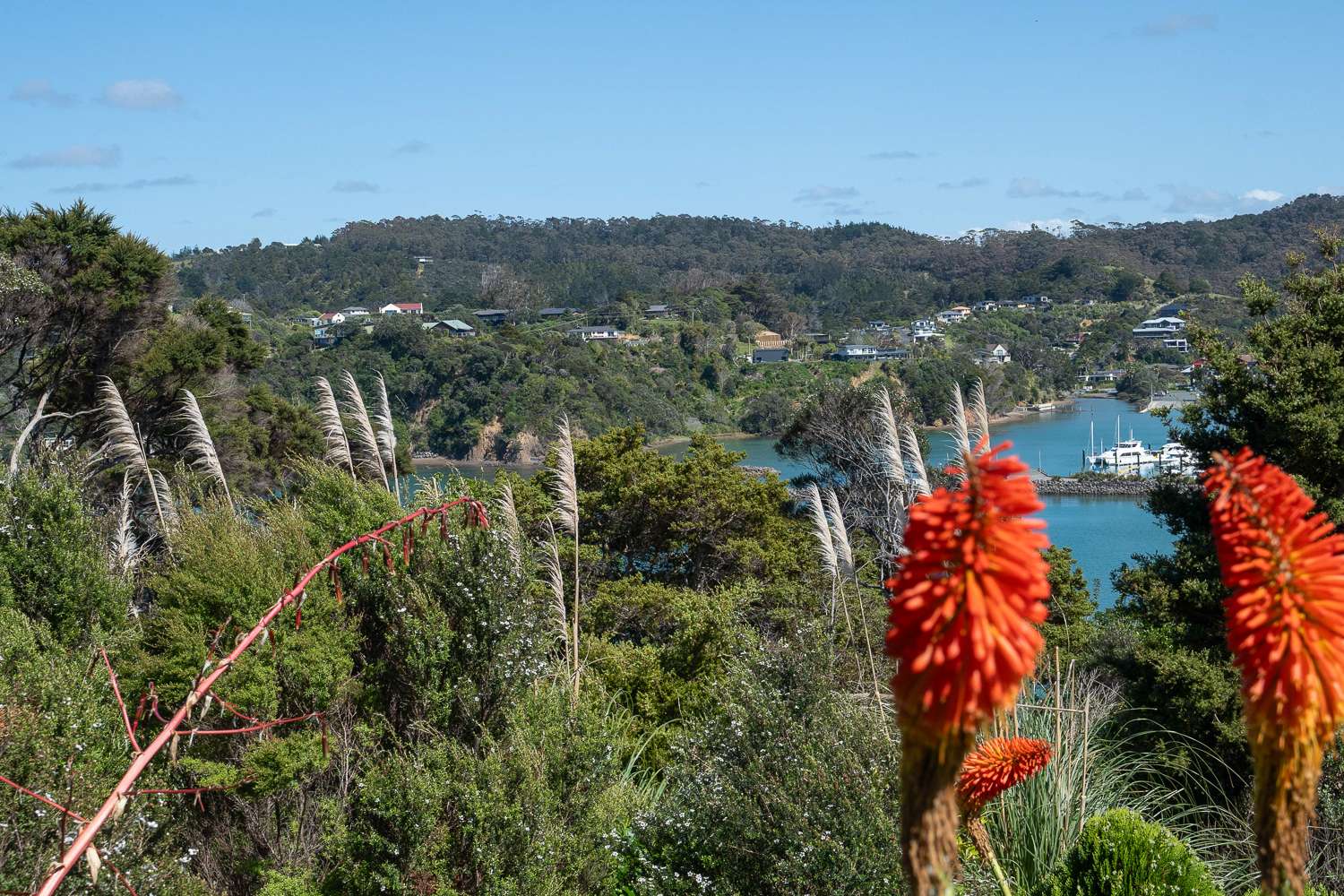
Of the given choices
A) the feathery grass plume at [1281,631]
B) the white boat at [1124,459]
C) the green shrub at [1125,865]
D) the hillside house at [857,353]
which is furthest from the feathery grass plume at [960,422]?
the hillside house at [857,353]

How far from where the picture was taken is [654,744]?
1305 centimetres

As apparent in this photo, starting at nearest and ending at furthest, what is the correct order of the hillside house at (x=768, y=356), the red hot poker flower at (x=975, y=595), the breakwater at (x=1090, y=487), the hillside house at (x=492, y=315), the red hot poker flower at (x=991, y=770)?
the red hot poker flower at (x=975, y=595) < the red hot poker flower at (x=991, y=770) < the breakwater at (x=1090, y=487) < the hillside house at (x=768, y=356) < the hillside house at (x=492, y=315)

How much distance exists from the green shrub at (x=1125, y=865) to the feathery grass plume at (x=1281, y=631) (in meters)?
4.65

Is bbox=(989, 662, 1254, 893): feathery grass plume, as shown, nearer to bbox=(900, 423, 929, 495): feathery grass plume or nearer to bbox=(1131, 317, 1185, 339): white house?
bbox=(900, 423, 929, 495): feathery grass plume

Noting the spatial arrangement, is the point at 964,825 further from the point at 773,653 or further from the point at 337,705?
the point at 337,705

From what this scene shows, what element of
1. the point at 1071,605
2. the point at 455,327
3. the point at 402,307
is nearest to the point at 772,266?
the point at 402,307

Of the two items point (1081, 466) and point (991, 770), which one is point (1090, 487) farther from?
point (991, 770)

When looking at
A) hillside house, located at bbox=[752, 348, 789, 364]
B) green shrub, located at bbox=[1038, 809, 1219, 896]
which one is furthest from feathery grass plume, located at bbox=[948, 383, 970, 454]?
hillside house, located at bbox=[752, 348, 789, 364]

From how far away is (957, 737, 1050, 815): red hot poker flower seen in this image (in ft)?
13.2

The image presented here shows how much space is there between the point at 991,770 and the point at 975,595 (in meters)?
2.26

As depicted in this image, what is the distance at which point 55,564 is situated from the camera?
39.4 feet

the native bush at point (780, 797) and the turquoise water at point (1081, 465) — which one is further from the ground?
the native bush at point (780, 797)

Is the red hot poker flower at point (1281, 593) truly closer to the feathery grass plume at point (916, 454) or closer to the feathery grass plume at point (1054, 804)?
the feathery grass plume at point (1054, 804)

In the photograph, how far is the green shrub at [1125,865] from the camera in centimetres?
644
